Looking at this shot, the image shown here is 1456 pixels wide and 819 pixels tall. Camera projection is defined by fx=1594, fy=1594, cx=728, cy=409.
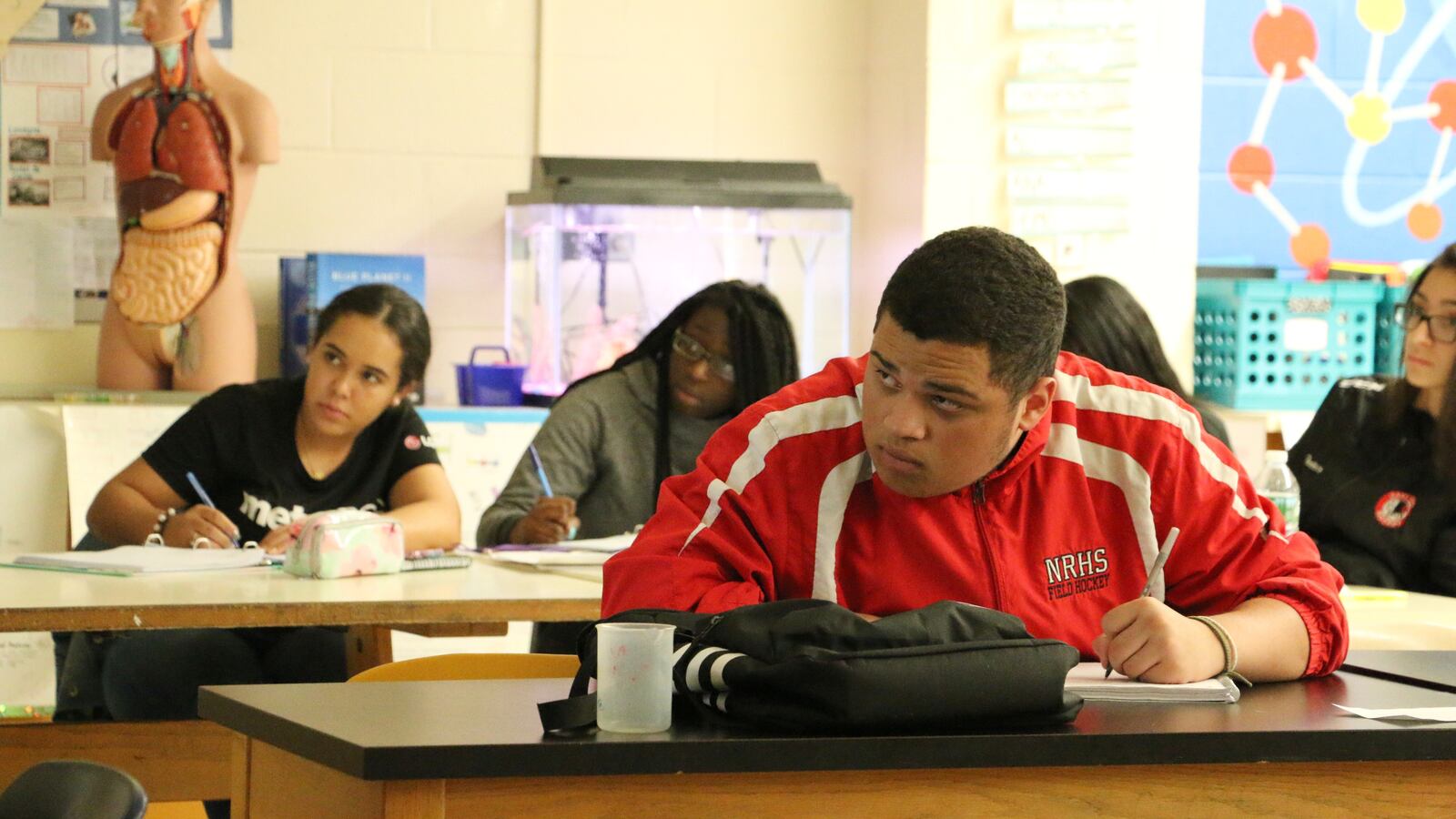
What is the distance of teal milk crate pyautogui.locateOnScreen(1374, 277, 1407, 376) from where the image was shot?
13.7 feet

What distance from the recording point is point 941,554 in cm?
172

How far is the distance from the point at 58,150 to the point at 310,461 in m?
1.60

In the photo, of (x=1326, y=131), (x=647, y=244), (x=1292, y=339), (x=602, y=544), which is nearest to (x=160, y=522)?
(x=602, y=544)

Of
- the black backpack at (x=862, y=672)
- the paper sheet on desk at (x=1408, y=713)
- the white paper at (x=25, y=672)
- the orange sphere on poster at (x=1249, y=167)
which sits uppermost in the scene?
the orange sphere on poster at (x=1249, y=167)

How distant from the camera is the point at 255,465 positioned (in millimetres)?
2990

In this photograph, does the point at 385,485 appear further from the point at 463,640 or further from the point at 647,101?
the point at 647,101

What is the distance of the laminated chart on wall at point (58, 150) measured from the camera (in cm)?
408

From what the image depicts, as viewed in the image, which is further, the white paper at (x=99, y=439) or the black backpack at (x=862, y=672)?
the white paper at (x=99, y=439)

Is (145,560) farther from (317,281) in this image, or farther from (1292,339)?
(1292,339)

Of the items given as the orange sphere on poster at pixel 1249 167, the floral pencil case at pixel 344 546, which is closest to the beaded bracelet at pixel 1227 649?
the floral pencil case at pixel 344 546

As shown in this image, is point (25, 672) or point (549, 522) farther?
point (25, 672)

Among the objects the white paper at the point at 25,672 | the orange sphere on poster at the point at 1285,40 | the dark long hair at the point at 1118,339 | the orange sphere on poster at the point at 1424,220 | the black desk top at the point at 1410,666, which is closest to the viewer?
the black desk top at the point at 1410,666

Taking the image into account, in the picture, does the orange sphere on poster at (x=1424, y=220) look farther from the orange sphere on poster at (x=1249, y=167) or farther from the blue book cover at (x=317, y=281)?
the blue book cover at (x=317, y=281)

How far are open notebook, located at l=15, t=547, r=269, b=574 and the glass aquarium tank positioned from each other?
5.00 ft
